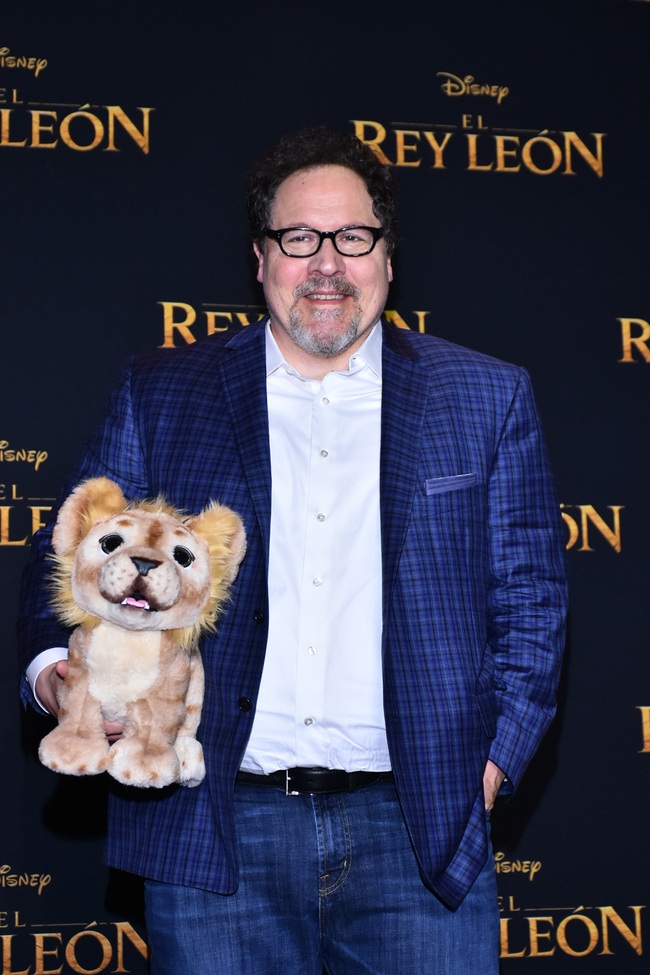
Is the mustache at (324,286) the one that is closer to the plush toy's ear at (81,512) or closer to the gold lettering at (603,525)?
the plush toy's ear at (81,512)

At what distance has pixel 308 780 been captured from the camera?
1.74 meters

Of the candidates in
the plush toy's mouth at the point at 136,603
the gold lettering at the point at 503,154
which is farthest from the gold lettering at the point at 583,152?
the plush toy's mouth at the point at 136,603

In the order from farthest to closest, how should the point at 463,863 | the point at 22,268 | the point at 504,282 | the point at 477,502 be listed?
the point at 504,282, the point at 22,268, the point at 477,502, the point at 463,863

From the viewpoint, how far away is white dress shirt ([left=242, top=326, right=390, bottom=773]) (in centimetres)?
176

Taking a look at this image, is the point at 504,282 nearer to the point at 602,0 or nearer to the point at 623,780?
the point at 602,0

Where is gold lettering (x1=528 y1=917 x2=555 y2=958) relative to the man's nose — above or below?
below

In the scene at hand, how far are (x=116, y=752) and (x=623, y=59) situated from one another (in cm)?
256

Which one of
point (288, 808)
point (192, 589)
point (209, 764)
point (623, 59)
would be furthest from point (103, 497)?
point (623, 59)

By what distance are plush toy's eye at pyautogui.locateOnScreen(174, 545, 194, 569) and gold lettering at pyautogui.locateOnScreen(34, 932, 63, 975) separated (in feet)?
5.37

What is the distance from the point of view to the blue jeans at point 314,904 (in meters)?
1.72

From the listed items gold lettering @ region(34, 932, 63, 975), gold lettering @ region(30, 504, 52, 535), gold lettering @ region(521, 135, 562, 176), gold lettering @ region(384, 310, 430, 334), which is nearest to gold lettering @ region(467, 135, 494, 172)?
gold lettering @ region(521, 135, 562, 176)

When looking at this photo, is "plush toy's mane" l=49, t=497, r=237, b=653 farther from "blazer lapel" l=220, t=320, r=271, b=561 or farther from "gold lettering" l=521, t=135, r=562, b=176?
"gold lettering" l=521, t=135, r=562, b=176

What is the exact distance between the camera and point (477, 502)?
1875 millimetres

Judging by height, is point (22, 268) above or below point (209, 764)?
above
